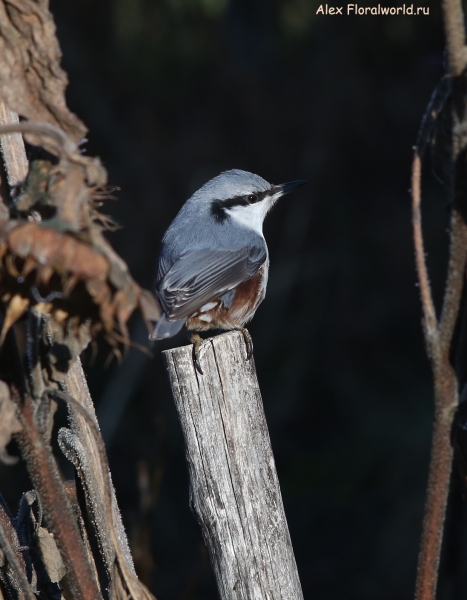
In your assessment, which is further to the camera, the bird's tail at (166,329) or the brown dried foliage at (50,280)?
the bird's tail at (166,329)

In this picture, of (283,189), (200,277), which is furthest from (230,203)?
(200,277)

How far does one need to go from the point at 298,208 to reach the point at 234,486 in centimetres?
518

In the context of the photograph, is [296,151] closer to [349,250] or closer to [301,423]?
[349,250]

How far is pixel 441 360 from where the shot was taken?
1488mm

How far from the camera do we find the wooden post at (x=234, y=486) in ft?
6.17

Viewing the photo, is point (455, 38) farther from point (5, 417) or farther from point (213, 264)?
point (213, 264)

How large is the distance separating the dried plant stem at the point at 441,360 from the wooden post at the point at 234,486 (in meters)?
0.50

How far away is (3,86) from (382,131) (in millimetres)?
5933

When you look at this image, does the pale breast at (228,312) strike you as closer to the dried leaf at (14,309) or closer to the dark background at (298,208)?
the dried leaf at (14,309)

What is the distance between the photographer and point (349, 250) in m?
6.71

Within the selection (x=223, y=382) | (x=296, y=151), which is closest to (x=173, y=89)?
(x=296, y=151)

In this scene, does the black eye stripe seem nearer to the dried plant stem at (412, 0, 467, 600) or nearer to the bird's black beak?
the bird's black beak

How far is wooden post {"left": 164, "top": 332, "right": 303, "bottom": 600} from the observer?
1.88 metres

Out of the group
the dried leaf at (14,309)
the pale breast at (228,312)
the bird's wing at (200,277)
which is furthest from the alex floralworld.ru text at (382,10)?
the dried leaf at (14,309)
